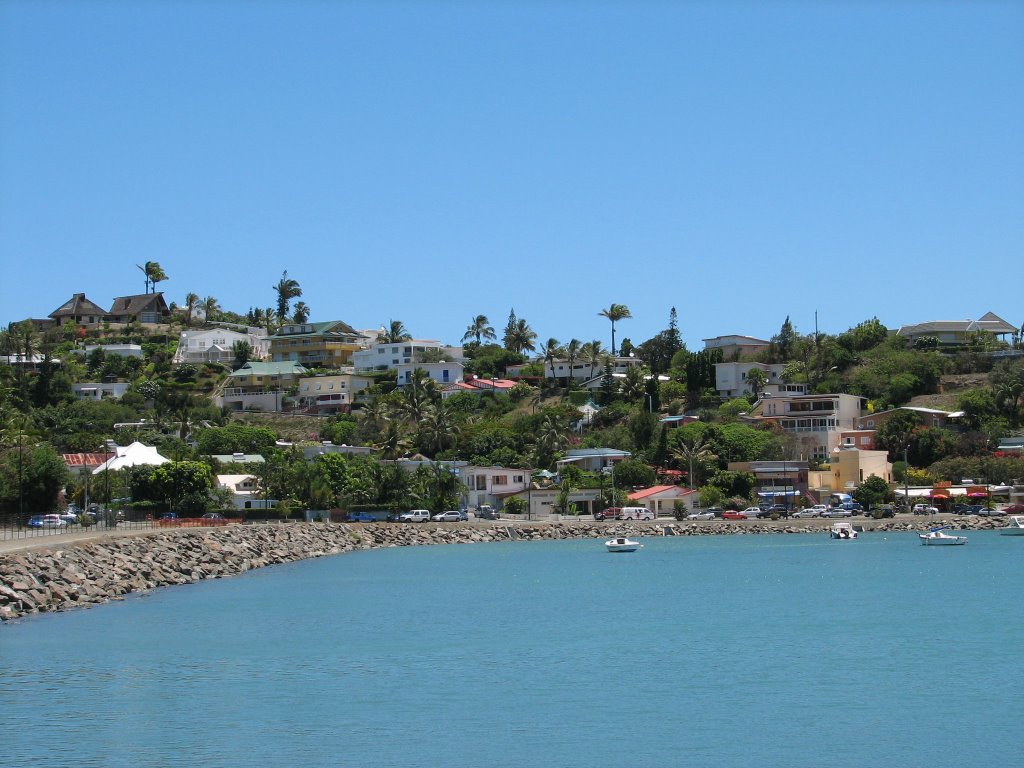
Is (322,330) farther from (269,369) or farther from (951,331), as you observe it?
(951,331)

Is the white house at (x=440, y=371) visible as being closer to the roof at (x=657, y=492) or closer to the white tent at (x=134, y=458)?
the roof at (x=657, y=492)

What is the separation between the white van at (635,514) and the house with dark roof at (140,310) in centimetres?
9892

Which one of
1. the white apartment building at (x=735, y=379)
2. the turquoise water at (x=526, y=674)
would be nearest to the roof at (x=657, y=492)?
the white apartment building at (x=735, y=379)

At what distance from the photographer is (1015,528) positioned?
87562 mm

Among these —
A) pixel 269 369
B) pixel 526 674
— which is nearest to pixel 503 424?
pixel 269 369

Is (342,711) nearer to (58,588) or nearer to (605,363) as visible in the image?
(58,588)

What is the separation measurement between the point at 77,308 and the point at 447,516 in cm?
10361

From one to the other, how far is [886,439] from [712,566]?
146 feet

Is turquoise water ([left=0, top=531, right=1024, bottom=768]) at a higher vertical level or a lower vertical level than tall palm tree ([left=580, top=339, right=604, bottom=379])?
lower

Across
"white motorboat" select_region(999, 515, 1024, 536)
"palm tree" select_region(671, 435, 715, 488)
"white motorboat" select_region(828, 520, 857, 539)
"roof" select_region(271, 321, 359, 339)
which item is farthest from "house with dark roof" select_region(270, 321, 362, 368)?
"white motorboat" select_region(999, 515, 1024, 536)

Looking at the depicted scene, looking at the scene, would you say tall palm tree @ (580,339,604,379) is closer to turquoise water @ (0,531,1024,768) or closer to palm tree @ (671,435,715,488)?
palm tree @ (671,435,715,488)

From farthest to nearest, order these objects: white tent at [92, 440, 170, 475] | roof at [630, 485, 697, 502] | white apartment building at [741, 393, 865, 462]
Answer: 1. white apartment building at [741, 393, 865, 462]
2. roof at [630, 485, 697, 502]
3. white tent at [92, 440, 170, 475]

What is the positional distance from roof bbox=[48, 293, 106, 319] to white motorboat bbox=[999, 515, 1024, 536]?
420ft

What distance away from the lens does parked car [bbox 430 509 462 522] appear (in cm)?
8994
